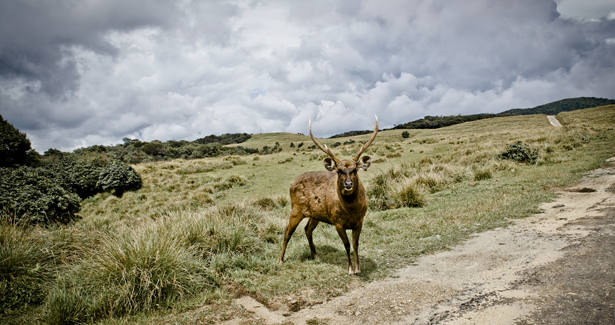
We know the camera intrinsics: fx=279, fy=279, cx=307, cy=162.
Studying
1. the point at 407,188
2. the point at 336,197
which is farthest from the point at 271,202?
the point at 336,197

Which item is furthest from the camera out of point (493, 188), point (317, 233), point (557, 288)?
point (493, 188)

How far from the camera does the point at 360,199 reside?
4.84m

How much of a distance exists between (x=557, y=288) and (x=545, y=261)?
38.7 inches

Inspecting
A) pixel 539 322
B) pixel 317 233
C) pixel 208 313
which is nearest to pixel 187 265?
pixel 208 313

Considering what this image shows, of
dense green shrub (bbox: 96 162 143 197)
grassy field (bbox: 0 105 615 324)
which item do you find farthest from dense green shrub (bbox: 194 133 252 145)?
grassy field (bbox: 0 105 615 324)

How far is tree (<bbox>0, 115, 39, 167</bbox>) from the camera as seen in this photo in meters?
11.6

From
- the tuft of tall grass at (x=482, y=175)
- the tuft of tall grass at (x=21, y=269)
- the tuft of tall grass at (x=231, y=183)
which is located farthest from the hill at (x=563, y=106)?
the tuft of tall grass at (x=21, y=269)

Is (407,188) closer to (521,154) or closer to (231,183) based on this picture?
(521,154)

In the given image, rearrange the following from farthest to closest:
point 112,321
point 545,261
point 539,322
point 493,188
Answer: point 493,188 → point 545,261 → point 112,321 → point 539,322

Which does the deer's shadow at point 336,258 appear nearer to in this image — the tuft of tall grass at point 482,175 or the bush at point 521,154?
the tuft of tall grass at point 482,175

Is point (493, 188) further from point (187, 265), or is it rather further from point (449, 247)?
point (187, 265)

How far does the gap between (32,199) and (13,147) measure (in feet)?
20.5

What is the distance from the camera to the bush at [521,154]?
15.6 metres

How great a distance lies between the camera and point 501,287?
11.5 ft
